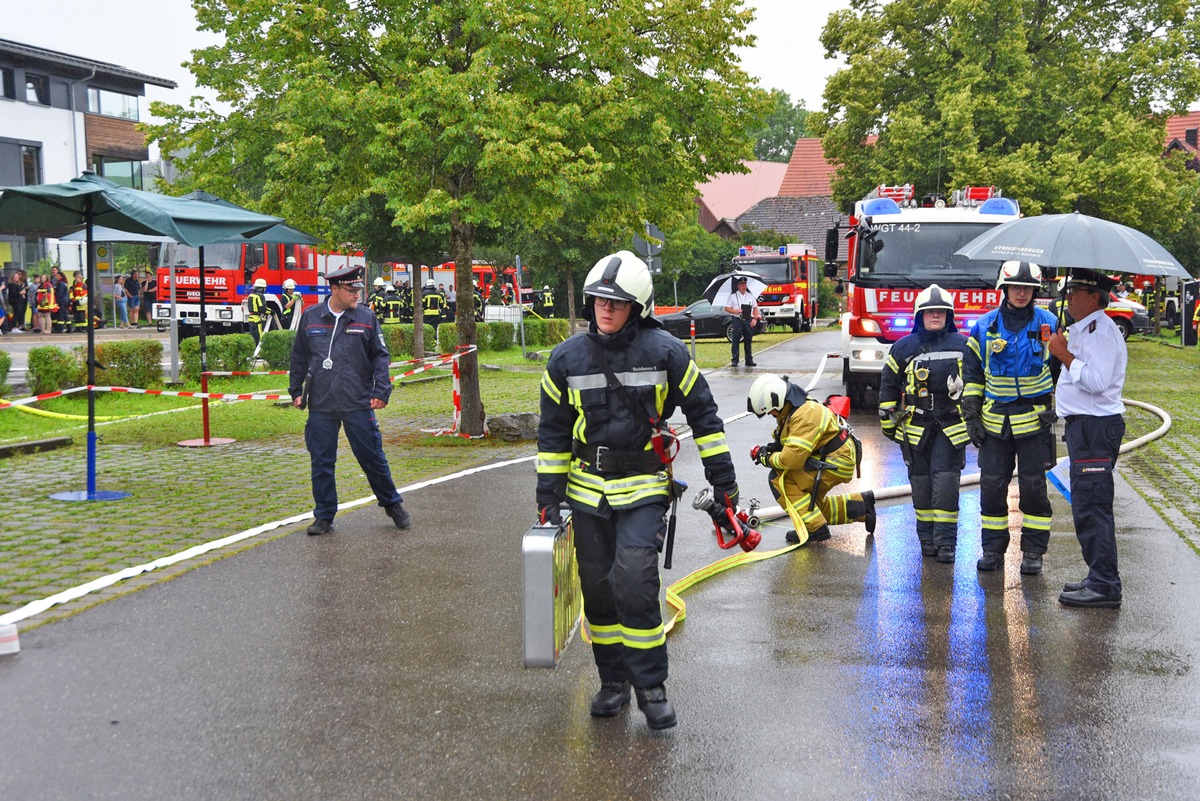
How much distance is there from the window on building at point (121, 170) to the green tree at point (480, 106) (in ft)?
125

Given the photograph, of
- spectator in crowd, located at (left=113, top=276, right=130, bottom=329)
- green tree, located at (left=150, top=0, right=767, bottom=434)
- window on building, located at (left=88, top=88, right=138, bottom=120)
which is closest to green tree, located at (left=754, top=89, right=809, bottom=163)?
window on building, located at (left=88, top=88, right=138, bottom=120)

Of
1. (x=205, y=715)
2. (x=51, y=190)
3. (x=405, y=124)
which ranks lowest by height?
(x=205, y=715)

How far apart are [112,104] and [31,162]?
5.68 m

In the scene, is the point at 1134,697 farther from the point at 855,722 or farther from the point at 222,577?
the point at 222,577

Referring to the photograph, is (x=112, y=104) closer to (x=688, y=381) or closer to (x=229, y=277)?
(x=229, y=277)

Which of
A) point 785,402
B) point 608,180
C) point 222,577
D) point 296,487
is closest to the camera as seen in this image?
point 222,577

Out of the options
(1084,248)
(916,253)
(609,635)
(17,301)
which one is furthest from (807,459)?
(17,301)

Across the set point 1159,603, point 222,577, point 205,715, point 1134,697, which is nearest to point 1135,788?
point 1134,697

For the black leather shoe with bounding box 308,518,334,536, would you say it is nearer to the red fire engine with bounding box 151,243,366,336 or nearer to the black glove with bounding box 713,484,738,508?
the black glove with bounding box 713,484,738,508

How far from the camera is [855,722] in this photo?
4.79 m

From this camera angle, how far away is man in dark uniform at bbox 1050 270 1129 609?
6.50 meters

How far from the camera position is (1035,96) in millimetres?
33250

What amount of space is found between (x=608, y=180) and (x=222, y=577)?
25.6 ft

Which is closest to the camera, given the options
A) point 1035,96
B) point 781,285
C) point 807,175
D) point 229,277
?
point 229,277
